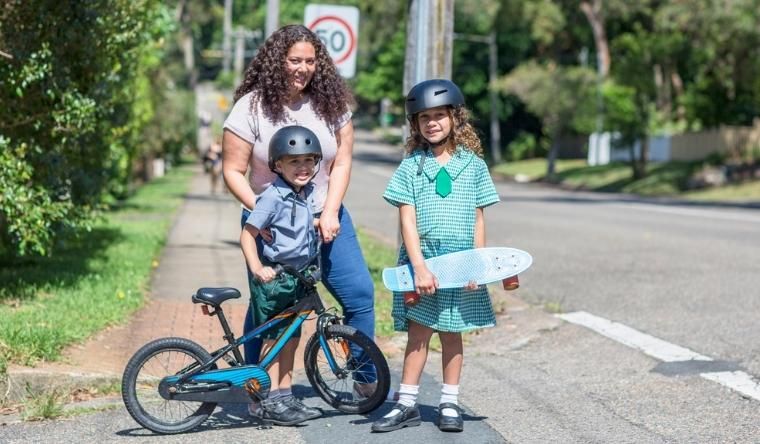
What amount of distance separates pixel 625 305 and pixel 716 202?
22714 millimetres

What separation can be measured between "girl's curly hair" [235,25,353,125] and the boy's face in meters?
0.30

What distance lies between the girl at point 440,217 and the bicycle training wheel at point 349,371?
140 mm

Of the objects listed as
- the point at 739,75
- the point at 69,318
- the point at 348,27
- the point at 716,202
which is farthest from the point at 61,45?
the point at 739,75

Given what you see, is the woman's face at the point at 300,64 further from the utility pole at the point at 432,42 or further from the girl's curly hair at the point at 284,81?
the utility pole at the point at 432,42

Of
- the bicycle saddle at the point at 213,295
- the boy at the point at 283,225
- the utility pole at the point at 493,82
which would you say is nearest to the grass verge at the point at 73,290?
the bicycle saddle at the point at 213,295

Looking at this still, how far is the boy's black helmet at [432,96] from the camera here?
541 centimetres

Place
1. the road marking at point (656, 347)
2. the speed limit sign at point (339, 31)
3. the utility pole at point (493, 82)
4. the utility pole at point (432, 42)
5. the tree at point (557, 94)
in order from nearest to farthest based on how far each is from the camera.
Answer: the road marking at point (656, 347) < the utility pole at point (432, 42) < the speed limit sign at point (339, 31) < the tree at point (557, 94) < the utility pole at point (493, 82)

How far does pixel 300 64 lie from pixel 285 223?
788mm

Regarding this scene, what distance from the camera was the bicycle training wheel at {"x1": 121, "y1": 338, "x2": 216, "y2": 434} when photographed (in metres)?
5.49

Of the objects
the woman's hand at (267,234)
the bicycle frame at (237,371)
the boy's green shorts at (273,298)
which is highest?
the woman's hand at (267,234)

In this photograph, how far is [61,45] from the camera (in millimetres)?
9203

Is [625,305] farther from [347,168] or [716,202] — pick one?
[716,202]

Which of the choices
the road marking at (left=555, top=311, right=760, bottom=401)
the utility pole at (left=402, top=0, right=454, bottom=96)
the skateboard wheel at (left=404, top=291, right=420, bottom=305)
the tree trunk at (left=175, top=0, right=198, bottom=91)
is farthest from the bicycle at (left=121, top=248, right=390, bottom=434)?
the tree trunk at (left=175, top=0, right=198, bottom=91)

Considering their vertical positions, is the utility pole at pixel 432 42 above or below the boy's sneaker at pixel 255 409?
above
